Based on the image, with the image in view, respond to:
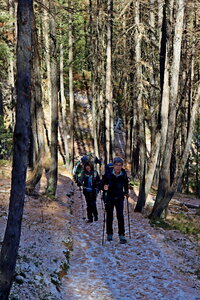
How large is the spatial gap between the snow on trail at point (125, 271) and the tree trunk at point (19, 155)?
161cm

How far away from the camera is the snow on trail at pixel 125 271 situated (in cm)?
632

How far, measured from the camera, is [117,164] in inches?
354

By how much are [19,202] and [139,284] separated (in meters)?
3.16

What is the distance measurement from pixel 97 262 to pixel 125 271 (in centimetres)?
77

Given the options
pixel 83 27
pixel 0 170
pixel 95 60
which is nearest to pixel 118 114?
pixel 83 27

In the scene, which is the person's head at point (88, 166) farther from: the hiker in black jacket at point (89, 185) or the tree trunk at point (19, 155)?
the tree trunk at point (19, 155)

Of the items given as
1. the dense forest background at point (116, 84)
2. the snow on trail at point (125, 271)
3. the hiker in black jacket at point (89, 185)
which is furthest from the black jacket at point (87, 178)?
the dense forest background at point (116, 84)

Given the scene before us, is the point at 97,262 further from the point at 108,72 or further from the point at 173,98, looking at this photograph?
→ the point at 108,72

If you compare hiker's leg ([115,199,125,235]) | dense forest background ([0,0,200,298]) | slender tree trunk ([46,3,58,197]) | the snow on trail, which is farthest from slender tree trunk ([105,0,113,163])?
hiker's leg ([115,199,125,235])

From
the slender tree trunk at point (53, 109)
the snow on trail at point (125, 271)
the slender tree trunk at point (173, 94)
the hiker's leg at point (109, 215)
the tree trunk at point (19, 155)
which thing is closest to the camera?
the tree trunk at point (19, 155)

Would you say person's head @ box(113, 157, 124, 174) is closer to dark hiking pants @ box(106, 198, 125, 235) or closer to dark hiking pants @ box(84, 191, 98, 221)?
dark hiking pants @ box(106, 198, 125, 235)

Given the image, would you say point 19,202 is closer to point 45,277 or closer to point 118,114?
point 45,277

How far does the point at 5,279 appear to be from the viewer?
15.9 ft

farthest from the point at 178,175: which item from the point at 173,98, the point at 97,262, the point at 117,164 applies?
the point at 97,262
